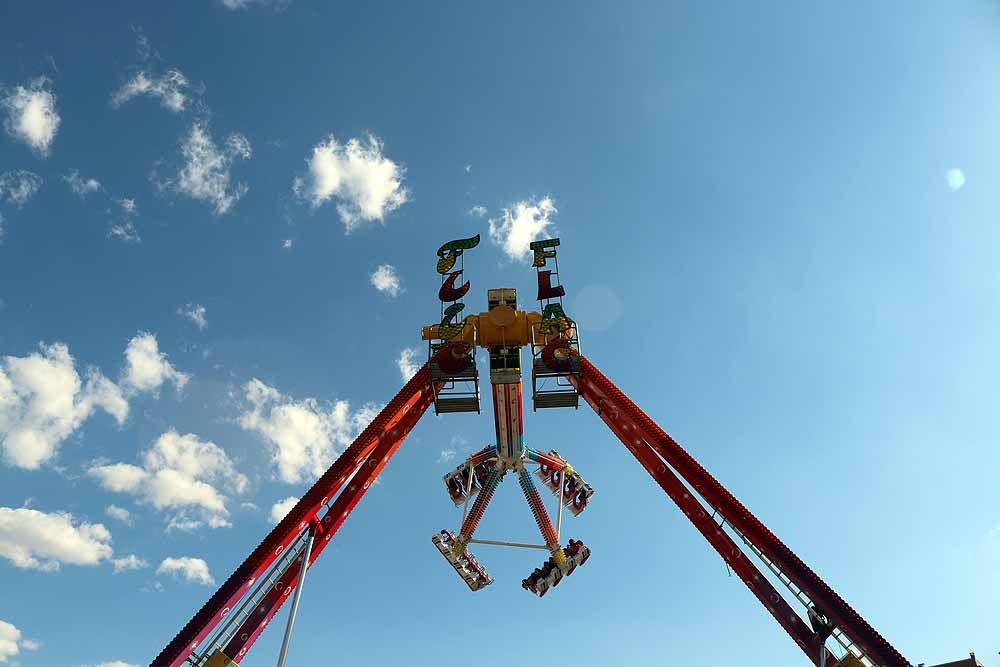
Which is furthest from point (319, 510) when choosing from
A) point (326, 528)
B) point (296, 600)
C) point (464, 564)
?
point (464, 564)

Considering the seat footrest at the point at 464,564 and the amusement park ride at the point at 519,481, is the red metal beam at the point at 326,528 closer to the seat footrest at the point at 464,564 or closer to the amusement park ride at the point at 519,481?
the amusement park ride at the point at 519,481

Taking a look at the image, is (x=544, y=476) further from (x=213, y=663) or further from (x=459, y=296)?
(x=213, y=663)

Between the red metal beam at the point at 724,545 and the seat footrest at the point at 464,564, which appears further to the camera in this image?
the seat footrest at the point at 464,564

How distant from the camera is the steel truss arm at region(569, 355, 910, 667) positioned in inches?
699

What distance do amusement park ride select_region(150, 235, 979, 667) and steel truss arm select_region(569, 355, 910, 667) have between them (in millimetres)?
35

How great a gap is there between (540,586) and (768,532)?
15.4 metres

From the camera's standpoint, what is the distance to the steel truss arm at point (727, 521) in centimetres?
1777

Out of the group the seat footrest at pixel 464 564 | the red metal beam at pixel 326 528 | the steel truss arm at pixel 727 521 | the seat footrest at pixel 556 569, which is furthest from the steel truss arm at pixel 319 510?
the seat footrest at pixel 556 569

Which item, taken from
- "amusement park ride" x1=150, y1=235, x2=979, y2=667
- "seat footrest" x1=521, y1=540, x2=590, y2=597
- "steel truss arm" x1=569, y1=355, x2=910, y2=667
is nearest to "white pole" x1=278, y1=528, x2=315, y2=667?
"amusement park ride" x1=150, y1=235, x2=979, y2=667

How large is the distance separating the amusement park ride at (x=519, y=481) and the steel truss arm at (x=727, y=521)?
35 mm

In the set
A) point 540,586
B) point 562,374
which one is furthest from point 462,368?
point 540,586

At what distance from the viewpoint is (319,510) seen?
21281 millimetres

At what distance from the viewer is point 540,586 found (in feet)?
105

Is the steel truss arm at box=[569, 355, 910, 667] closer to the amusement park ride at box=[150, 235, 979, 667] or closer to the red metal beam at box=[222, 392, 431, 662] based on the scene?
the amusement park ride at box=[150, 235, 979, 667]
